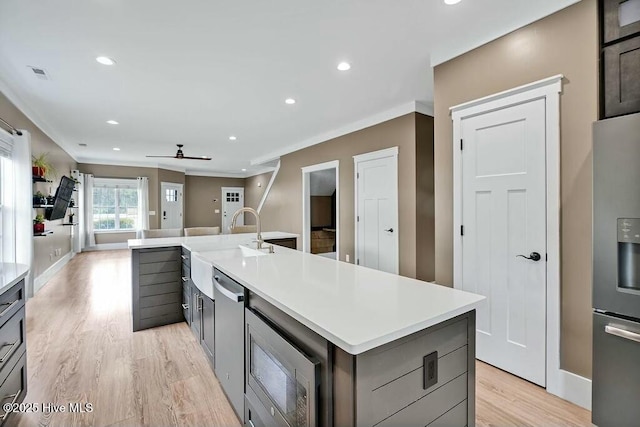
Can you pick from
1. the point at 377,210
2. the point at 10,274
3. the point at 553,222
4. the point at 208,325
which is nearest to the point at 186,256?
the point at 208,325

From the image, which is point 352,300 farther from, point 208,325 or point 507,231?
point 507,231

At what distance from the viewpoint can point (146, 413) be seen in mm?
1868

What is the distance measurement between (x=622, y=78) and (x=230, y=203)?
1132 centimetres

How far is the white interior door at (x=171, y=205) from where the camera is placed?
9539mm

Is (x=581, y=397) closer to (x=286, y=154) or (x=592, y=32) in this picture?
(x=592, y=32)

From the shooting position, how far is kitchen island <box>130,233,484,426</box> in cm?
95

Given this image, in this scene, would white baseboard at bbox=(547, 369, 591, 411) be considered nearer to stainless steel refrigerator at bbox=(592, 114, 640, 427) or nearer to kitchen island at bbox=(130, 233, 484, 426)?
stainless steel refrigerator at bbox=(592, 114, 640, 427)

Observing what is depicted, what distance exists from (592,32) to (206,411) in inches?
133

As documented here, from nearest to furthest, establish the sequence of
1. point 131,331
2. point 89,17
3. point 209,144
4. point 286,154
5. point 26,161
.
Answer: point 89,17 < point 131,331 < point 26,161 < point 209,144 < point 286,154

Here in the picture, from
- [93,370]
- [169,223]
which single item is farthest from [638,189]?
[169,223]

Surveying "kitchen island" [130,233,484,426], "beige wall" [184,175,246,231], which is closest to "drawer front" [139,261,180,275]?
"kitchen island" [130,233,484,426]

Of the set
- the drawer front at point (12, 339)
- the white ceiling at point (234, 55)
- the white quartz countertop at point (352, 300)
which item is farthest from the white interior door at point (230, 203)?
the white quartz countertop at point (352, 300)

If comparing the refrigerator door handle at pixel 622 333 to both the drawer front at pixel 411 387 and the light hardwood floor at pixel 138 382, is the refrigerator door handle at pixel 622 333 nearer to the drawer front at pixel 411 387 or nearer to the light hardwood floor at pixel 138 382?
the light hardwood floor at pixel 138 382

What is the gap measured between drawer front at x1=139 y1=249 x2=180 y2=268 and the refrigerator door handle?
3462mm
